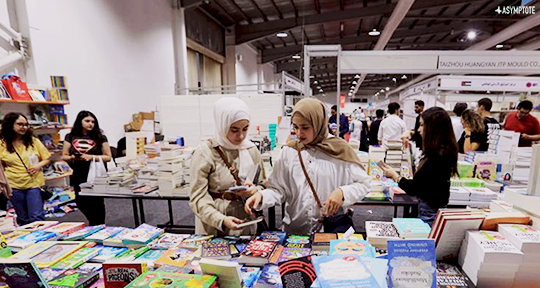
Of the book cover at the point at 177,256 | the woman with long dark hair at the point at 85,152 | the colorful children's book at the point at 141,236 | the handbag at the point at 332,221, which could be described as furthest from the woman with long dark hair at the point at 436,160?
the woman with long dark hair at the point at 85,152

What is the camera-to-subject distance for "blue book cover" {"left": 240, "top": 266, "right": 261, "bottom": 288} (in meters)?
1.07

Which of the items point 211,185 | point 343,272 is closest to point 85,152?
point 211,185

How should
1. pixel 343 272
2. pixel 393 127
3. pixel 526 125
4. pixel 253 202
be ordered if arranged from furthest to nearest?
pixel 393 127, pixel 526 125, pixel 253 202, pixel 343 272

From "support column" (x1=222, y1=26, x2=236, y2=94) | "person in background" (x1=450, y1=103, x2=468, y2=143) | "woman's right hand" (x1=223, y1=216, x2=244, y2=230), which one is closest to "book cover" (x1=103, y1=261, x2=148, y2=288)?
"woman's right hand" (x1=223, y1=216, x2=244, y2=230)

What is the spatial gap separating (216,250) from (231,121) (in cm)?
67

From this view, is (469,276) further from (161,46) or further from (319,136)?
(161,46)

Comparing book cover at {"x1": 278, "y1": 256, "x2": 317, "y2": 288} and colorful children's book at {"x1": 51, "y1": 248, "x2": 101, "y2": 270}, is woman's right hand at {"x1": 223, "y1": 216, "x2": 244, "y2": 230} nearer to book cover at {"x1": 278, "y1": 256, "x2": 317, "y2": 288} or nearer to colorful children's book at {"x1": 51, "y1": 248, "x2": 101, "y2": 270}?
book cover at {"x1": 278, "y1": 256, "x2": 317, "y2": 288}

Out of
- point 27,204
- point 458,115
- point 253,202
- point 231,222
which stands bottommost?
point 27,204

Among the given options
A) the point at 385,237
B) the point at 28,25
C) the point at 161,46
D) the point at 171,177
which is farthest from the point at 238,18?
the point at 385,237

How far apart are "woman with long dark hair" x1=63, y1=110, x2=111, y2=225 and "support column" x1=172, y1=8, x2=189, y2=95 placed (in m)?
4.49

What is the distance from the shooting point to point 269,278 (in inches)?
42.8

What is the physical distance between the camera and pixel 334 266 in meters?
0.86

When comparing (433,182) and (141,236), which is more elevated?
(433,182)

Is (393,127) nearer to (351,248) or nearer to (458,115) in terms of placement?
(458,115)
